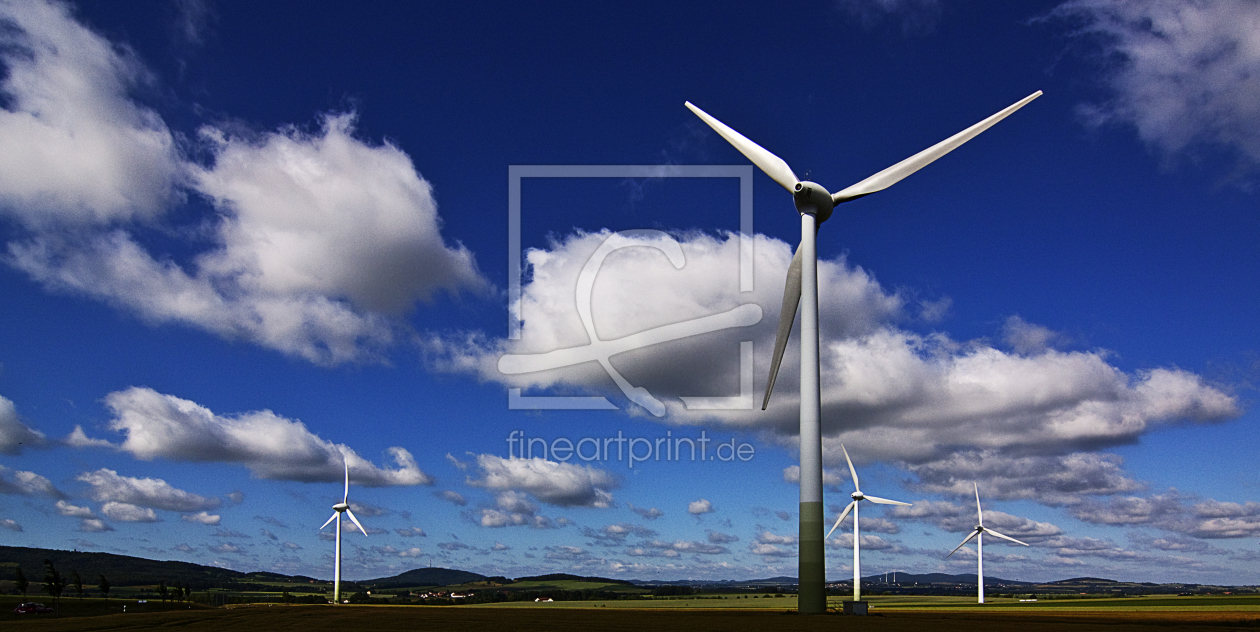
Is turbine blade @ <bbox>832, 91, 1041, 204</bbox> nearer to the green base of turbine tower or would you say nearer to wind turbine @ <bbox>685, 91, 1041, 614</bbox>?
wind turbine @ <bbox>685, 91, 1041, 614</bbox>

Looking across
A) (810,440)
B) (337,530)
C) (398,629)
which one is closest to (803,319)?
(810,440)

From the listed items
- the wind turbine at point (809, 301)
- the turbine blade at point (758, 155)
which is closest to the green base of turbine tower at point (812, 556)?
the wind turbine at point (809, 301)

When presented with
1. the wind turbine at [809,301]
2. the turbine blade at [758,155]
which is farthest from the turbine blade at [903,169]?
the turbine blade at [758,155]

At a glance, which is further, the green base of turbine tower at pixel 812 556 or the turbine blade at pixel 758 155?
the turbine blade at pixel 758 155

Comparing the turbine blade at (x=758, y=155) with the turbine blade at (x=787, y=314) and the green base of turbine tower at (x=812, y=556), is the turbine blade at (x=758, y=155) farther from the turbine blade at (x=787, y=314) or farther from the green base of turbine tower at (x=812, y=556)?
the green base of turbine tower at (x=812, y=556)

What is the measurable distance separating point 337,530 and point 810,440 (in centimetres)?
11964

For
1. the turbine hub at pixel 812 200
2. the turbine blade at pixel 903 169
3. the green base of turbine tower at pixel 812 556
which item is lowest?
the green base of turbine tower at pixel 812 556

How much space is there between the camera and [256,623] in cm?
4728

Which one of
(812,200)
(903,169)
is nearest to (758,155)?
(812,200)

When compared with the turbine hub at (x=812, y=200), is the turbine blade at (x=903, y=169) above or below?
above

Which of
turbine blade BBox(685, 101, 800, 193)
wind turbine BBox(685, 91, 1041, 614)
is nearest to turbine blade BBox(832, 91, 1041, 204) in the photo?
wind turbine BBox(685, 91, 1041, 614)

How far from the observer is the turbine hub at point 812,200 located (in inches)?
2263

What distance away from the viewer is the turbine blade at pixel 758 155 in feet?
194

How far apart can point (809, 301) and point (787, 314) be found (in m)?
5.26
